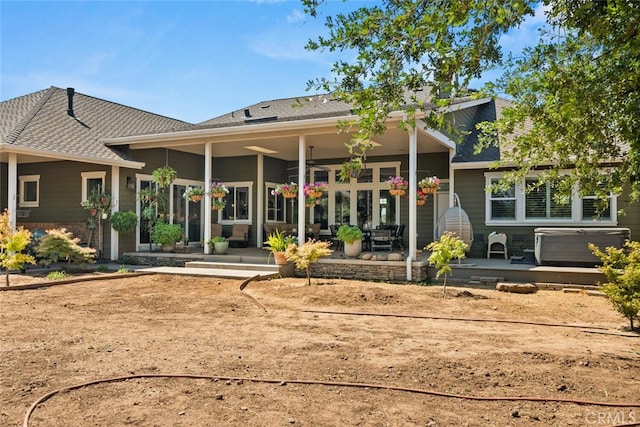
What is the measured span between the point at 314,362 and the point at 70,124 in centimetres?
1249

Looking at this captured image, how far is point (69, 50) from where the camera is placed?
11.8 meters

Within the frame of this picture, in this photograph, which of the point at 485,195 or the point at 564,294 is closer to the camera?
the point at 564,294

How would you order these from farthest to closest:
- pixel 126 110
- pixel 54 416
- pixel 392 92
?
pixel 126 110
pixel 392 92
pixel 54 416

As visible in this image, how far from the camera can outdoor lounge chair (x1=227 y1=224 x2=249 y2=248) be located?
1495 cm

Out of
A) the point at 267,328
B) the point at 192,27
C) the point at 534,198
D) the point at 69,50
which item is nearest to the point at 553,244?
the point at 534,198

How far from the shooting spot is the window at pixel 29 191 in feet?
46.3

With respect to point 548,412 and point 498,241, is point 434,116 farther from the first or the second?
point 498,241

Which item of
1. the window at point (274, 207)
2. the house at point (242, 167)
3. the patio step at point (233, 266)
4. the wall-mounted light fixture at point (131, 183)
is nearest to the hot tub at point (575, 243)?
the house at point (242, 167)

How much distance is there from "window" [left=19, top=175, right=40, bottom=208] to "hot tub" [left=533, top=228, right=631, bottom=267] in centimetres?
1371

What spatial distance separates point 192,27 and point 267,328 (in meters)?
6.21

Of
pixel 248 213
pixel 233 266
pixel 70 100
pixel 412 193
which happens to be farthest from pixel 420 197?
pixel 70 100

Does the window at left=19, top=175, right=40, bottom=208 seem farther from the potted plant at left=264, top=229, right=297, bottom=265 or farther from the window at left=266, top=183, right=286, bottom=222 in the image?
the potted plant at left=264, top=229, right=297, bottom=265

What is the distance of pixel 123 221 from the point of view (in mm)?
12391

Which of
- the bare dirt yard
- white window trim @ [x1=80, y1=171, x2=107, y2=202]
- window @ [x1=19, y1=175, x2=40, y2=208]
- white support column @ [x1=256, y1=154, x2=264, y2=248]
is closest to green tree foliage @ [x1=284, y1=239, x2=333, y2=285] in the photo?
the bare dirt yard
